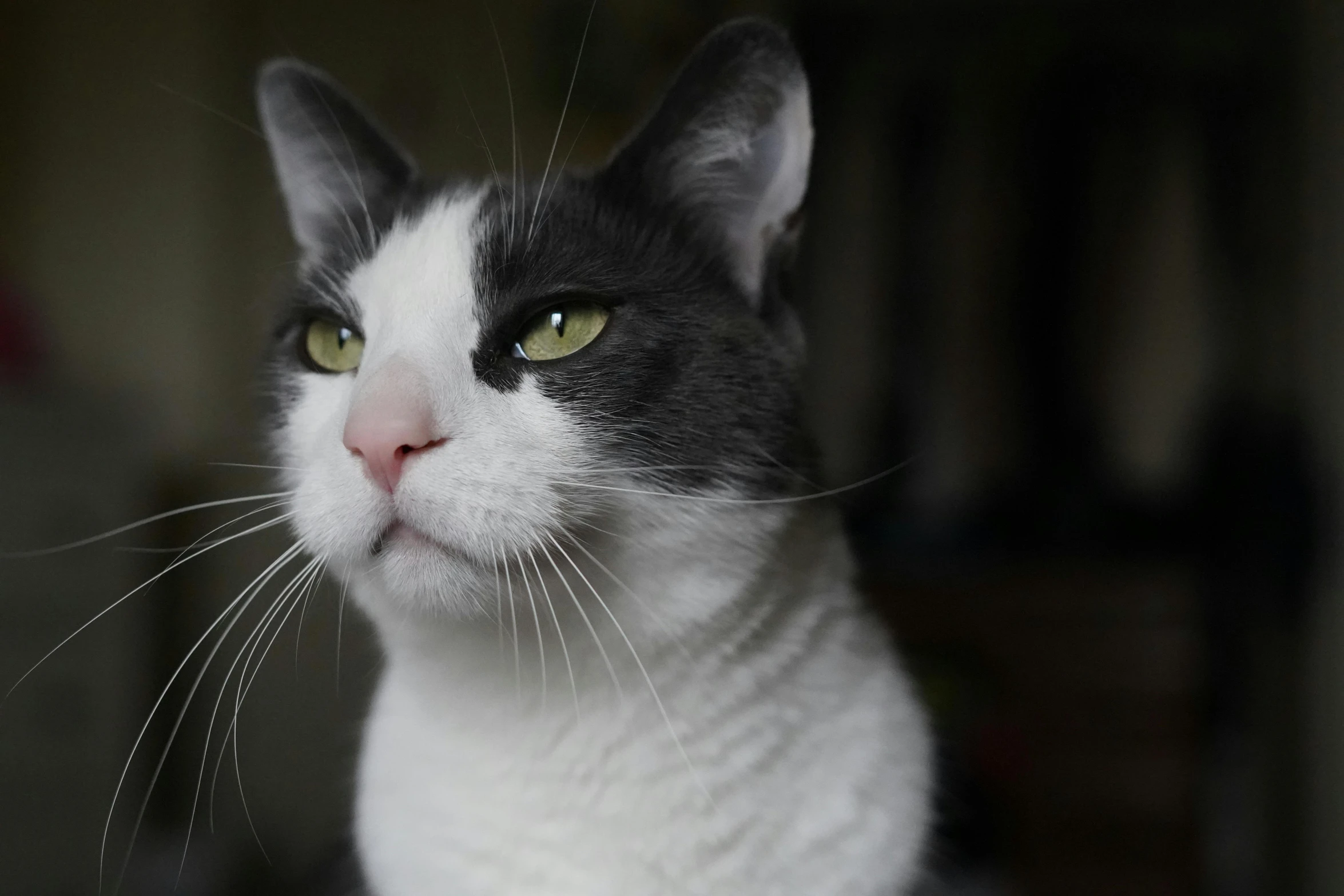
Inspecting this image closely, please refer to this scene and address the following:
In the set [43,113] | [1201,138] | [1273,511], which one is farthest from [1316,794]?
[43,113]

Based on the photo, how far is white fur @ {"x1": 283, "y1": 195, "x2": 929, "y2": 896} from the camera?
2.01 ft

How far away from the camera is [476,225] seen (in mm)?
661

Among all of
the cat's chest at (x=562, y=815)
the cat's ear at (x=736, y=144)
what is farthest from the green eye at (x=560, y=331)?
the cat's chest at (x=562, y=815)

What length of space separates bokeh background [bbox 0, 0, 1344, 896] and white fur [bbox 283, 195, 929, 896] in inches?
3.8

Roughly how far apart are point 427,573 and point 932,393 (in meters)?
1.19

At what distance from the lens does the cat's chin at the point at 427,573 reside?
57cm

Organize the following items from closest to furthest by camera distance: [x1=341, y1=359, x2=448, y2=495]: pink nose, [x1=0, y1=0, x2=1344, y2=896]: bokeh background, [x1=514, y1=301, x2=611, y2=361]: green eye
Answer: [x1=341, y1=359, x2=448, y2=495]: pink nose
[x1=514, y1=301, x2=611, y2=361]: green eye
[x1=0, y1=0, x2=1344, y2=896]: bokeh background

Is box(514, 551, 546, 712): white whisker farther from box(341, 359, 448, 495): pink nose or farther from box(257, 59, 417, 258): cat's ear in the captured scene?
box(257, 59, 417, 258): cat's ear

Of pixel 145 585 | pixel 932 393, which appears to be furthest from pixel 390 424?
pixel 932 393

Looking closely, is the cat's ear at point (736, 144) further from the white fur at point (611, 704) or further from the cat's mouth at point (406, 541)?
the cat's mouth at point (406, 541)

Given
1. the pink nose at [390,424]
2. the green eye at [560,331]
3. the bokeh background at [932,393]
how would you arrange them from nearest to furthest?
the pink nose at [390,424], the green eye at [560,331], the bokeh background at [932,393]

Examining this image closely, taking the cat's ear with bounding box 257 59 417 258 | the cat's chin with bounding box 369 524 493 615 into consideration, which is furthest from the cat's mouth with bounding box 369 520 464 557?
the cat's ear with bounding box 257 59 417 258

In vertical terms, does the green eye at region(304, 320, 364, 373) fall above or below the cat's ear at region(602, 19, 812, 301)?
below

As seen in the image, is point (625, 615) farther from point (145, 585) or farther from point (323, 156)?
point (323, 156)
